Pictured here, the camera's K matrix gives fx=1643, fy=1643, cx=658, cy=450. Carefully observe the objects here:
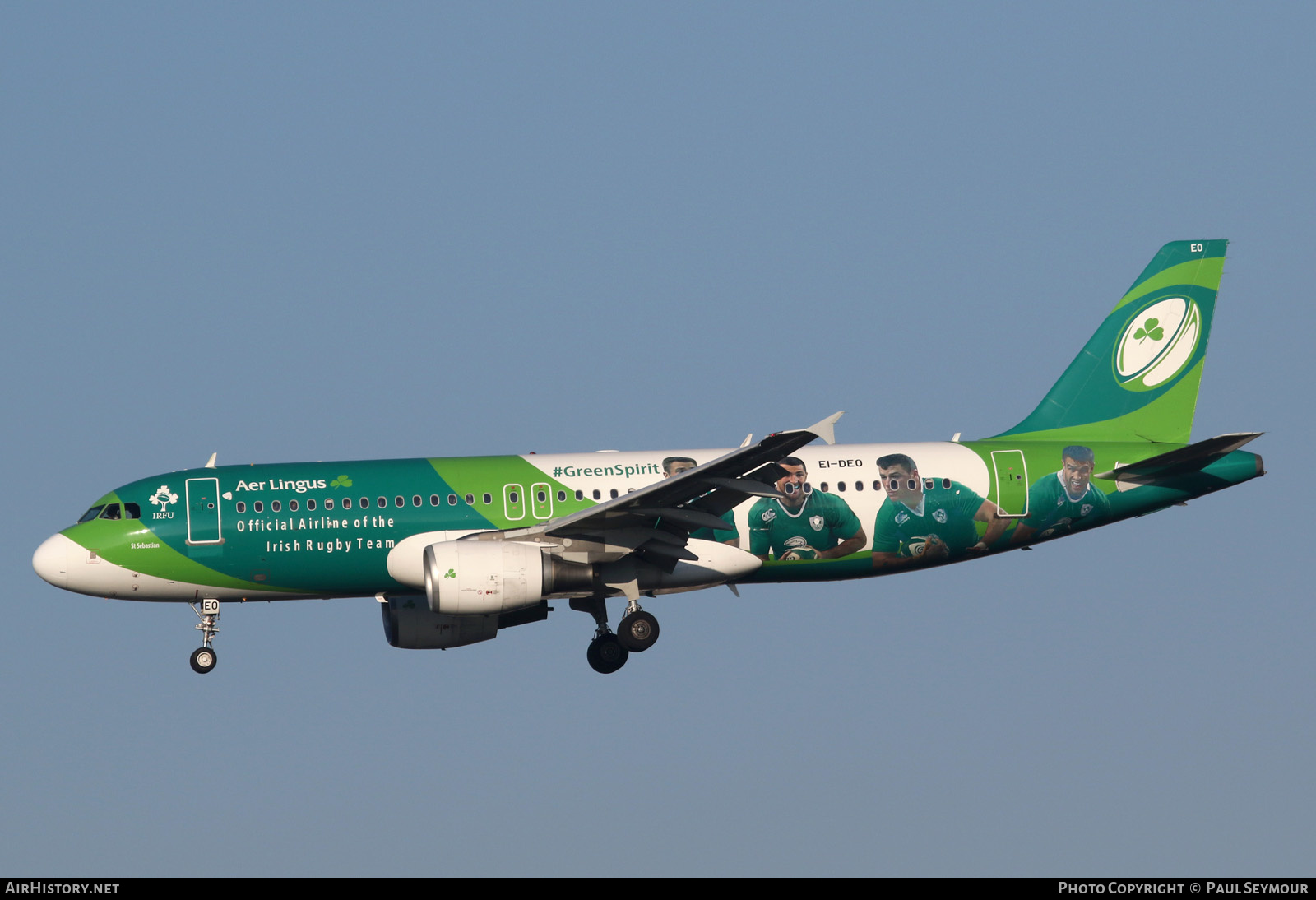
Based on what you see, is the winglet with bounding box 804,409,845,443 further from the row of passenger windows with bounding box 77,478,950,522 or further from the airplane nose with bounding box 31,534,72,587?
the airplane nose with bounding box 31,534,72,587

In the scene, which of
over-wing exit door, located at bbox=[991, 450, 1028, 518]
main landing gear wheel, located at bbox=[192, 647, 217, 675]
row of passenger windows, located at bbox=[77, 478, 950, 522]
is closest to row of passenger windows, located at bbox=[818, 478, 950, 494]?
row of passenger windows, located at bbox=[77, 478, 950, 522]

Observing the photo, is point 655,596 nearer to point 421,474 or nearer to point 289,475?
point 421,474

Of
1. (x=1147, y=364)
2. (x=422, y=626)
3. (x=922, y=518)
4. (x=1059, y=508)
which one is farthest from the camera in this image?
(x=1147, y=364)

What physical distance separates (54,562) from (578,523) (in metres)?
10.8

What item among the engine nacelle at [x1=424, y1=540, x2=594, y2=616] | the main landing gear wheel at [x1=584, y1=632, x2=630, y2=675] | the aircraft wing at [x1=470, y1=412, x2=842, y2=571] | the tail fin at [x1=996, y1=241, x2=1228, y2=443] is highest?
the tail fin at [x1=996, y1=241, x2=1228, y2=443]

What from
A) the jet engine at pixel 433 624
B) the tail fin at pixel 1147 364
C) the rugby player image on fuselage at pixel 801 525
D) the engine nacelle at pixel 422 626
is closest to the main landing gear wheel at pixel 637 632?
the rugby player image on fuselage at pixel 801 525

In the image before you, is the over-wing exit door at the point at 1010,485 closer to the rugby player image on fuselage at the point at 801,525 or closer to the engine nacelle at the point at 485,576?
the rugby player image on fuselage at the point at 801,525

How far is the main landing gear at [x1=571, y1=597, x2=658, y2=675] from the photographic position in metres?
33.0

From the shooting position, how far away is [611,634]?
3500cm

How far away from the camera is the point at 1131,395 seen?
36.9 metres

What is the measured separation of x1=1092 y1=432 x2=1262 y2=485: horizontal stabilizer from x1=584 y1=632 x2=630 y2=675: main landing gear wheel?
A: 1081 cm

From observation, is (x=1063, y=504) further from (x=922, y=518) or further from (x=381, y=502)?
(x=381, y=502)

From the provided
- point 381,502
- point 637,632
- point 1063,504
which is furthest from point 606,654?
point 1063,504

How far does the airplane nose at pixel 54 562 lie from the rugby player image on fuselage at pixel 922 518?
16429 mm
